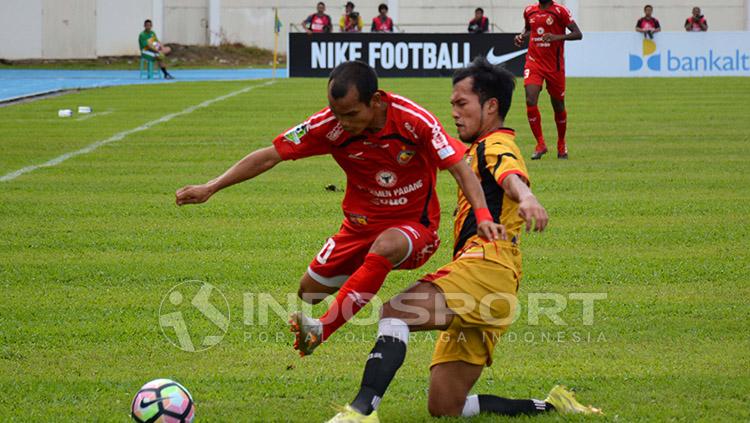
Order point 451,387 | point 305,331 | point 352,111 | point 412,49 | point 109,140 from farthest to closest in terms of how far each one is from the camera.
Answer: point 412,49 → point 109,140 → point 352,111 → point 451,387 → point 305,331

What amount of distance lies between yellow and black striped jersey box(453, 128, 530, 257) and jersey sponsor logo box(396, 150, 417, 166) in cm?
52

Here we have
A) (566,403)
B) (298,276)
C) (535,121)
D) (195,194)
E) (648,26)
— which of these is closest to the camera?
(566,403)

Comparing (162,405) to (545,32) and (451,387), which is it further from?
(545,32)

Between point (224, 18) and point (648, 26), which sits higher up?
point (224, 18)

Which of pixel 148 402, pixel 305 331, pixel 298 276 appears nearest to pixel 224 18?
pixel 298 276

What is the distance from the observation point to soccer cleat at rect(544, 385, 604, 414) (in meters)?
5.84

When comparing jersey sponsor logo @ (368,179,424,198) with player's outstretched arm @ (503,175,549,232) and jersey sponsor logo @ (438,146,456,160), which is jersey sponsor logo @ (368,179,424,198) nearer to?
jersey sponsor logo @ (438,146,456,160)

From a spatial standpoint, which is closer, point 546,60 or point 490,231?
point 490,231

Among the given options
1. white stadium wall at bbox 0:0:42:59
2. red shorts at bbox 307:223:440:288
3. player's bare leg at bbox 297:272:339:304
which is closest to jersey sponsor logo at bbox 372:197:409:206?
red shorts at bbox 307:223:440:288

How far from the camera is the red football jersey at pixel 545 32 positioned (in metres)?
16.4

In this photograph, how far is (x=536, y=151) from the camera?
16.1m

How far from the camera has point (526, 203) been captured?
17.2ft

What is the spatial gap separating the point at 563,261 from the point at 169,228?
4.02m

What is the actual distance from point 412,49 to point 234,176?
2695cm
